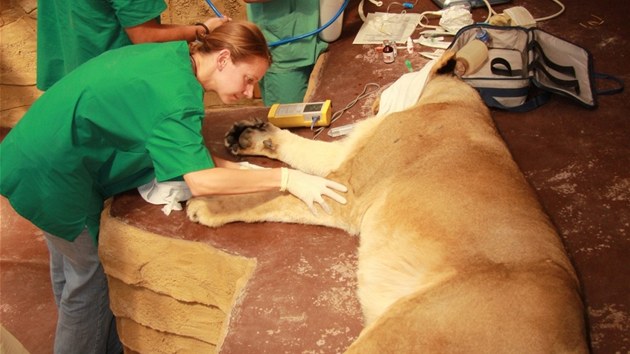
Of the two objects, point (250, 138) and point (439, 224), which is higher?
point (439, 224)

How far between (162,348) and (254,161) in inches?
38.3

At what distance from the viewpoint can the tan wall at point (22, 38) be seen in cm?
475

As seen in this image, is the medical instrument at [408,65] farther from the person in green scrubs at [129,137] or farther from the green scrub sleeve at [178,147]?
the green scrub sleeve at [178,147]

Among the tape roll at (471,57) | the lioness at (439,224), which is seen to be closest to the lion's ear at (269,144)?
the lioness at (439,224)

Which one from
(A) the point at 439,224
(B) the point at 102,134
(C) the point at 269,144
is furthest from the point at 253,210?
(A) the point at 439,224

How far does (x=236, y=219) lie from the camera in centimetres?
228

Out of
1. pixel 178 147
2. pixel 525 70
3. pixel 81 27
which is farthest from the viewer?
pixel 525 70

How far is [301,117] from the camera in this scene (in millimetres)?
2807

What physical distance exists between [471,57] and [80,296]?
2169mm

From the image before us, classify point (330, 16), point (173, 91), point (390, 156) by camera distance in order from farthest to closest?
point (330, 16) < point (390, 156) < point (173, 91)

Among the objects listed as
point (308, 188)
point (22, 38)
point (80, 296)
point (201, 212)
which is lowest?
point (22, 38)

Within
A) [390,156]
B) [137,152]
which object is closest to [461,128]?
[390,156]

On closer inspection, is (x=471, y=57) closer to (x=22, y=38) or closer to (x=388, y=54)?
(x=388, y=54)

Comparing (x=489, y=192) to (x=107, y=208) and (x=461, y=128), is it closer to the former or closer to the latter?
(x=461, y=128)
